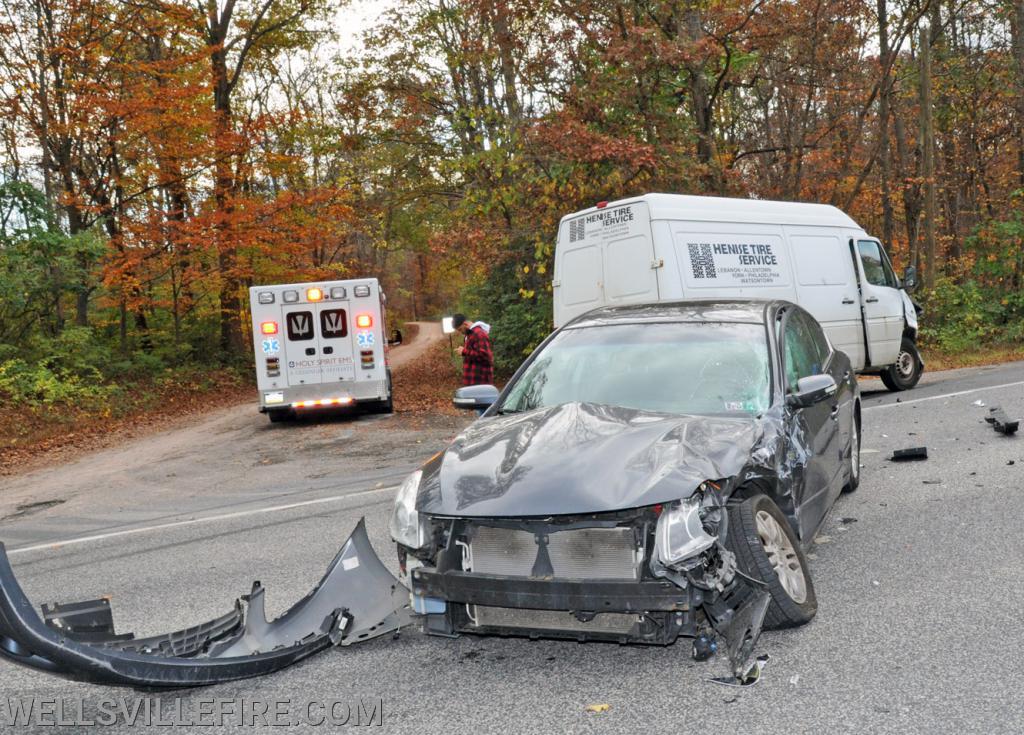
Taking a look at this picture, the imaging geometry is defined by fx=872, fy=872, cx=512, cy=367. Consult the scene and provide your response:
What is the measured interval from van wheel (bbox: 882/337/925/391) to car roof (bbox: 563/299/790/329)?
958 cm

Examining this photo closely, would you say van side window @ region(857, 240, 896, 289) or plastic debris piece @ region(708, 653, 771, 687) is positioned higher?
van side window @ region(857, 240, 896, 289)

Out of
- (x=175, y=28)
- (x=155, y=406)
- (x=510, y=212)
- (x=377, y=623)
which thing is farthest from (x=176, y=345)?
(x=377, y=623)

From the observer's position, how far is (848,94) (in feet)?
76.7

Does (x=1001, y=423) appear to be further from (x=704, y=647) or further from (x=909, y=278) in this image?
(x=704, y=647)

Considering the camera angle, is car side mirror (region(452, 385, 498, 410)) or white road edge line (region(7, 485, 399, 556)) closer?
car side mirror (region(452, 385, 498, 410))

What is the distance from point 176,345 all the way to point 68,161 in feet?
20.8

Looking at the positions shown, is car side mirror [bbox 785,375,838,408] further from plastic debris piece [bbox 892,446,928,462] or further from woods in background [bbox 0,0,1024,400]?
woods in background [bbox 0,0,1024,400]

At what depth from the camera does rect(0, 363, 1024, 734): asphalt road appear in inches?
130

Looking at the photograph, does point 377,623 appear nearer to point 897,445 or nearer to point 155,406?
point 897,445

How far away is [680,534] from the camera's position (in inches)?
136

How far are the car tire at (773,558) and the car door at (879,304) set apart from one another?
407 inches

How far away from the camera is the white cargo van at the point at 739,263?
11.2m

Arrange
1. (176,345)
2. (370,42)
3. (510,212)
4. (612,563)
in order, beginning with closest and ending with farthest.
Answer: (612,563), (510,212), (370,42), (176,345)

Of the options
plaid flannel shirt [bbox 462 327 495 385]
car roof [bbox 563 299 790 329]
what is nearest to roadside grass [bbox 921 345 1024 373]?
plaid flannel shirt [bbox 462 327 495 385]
